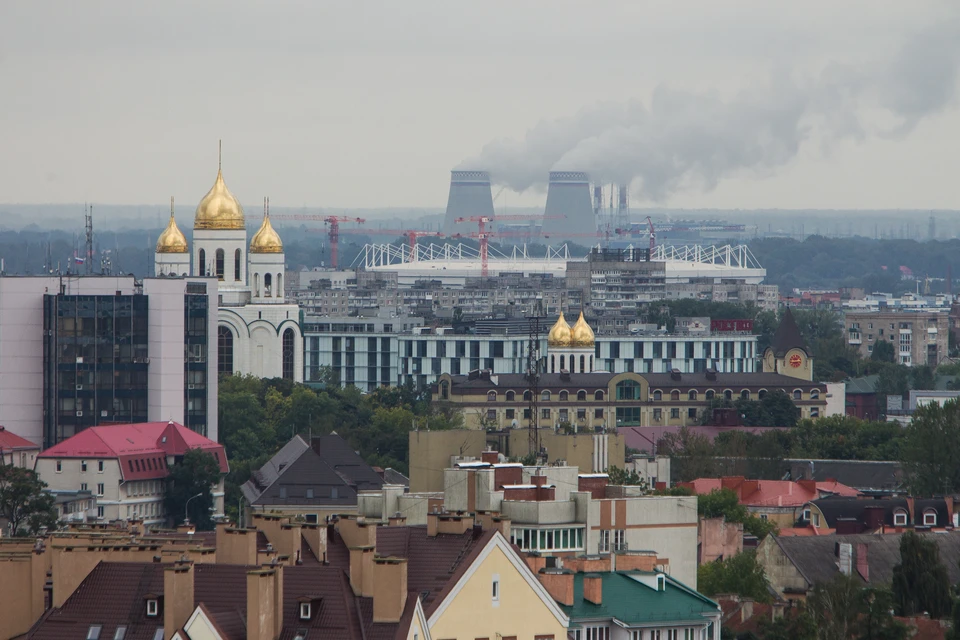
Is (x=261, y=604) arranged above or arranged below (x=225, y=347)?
above

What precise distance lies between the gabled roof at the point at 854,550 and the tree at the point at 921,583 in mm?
4119

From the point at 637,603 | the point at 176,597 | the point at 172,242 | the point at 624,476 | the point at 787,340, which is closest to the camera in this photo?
the point at 176,597

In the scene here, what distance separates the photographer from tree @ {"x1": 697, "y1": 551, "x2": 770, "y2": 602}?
166 ft

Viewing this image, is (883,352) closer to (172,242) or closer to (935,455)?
(172,242)

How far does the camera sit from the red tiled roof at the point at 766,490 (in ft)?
240

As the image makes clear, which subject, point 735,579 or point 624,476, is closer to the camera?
point 735,579

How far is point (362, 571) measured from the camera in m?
31.8

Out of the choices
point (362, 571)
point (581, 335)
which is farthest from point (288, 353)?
point (362, 571)

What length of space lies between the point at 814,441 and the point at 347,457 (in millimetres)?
27122

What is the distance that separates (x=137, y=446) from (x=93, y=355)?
11285mm

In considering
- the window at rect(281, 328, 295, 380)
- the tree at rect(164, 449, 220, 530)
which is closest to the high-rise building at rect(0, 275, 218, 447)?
the tree at rect(164, 449, 220, 530)

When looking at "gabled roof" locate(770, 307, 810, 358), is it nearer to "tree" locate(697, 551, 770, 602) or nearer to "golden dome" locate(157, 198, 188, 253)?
"golden dome" locate(157, 198, 188, 253)

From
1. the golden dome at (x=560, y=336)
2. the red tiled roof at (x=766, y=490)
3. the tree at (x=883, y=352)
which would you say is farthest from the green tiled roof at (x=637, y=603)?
the tree at (x=883, y=352)

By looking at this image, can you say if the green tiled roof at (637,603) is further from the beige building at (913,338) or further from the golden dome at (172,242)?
the beige building at (913,338)
